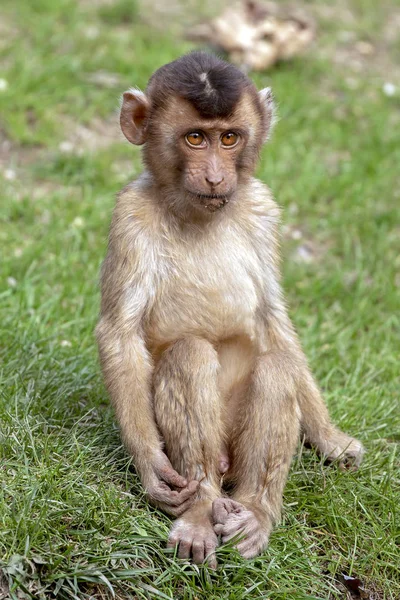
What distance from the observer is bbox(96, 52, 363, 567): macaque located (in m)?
4.84

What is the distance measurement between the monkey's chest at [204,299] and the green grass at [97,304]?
0.81 m

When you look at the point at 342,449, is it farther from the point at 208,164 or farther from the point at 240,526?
the point at 208,164

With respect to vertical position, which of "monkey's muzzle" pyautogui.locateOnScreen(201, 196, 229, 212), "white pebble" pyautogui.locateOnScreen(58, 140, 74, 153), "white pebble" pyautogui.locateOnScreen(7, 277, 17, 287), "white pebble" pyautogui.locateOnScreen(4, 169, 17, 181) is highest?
"monkey's muzzle" pyautogui.locateOnScreen(201, 196, 229, 212)

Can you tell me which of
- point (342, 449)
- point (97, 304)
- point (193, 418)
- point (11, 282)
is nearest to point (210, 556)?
A: point (193, 418)

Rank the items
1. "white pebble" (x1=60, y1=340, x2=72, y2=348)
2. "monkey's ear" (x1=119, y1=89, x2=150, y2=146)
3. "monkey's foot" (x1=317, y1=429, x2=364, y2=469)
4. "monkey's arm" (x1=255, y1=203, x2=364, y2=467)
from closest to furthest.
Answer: "monkey's ear" (x1=119, y1=89, x2=150, y2=146) < "monkey's arm" (x1=255, y1=203, x2=364, y2=467) < "monkey's foot" (x1=317, y1=429, x2=364, y2=469) < "white pebble" (x1=60, y1=340, x2=72, y2=348)

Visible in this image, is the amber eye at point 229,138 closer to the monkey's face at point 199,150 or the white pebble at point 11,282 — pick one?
the monkey's face at point 199,150

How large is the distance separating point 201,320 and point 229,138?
99cm

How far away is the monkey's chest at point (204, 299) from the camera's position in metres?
5.20

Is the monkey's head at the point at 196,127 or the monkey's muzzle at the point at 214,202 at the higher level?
the monkey's head at the point at 196,127

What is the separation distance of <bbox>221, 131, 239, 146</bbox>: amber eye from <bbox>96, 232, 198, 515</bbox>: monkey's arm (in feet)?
2.54

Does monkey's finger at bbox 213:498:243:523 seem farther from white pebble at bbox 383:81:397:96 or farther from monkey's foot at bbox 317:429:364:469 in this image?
white pebble at bbox 383:81:397:96

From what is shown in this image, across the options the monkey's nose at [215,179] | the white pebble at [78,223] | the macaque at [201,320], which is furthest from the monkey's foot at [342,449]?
the white pebble at [78,223]

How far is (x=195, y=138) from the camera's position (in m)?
4.99

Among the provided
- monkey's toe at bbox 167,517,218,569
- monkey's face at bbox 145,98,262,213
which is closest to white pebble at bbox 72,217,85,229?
monkey's face at bbox 145,98,262,213
